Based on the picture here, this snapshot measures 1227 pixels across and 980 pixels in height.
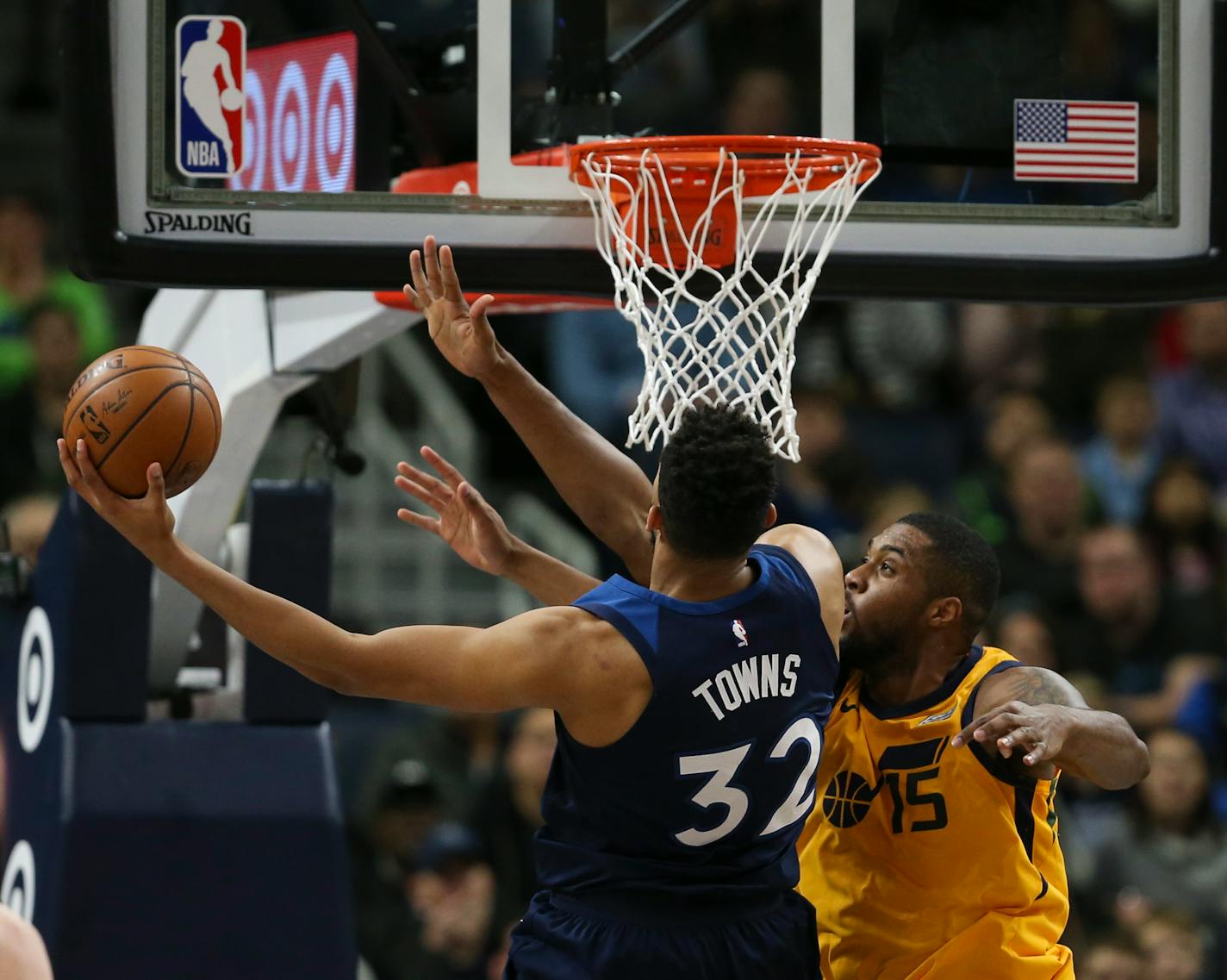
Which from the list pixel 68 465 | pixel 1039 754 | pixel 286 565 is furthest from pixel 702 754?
pixel 286 565

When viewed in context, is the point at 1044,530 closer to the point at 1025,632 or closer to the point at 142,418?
the point at 1025,632

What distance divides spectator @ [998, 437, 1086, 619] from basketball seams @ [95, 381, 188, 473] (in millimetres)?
5189

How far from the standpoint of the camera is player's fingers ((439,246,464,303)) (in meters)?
3.54

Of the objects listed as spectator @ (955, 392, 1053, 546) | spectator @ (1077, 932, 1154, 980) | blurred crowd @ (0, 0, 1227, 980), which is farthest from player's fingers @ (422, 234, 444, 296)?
spectator @ (955, 392, 1053, 546)

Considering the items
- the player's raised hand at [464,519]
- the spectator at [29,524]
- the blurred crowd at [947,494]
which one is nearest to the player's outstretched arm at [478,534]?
the player's raised hand at [464,519]

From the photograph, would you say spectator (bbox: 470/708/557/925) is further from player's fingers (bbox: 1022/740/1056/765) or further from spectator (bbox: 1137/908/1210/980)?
player's fingers (bbox: 1022/740/1056/765)

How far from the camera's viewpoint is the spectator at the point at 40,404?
26.0ft

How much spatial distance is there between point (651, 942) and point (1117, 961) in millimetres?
3759

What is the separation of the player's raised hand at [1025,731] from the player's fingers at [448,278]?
1.26 meters

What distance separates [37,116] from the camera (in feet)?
31.0

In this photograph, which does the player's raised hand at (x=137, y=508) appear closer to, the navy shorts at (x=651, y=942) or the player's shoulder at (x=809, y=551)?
the navy shorts at (x=651, y=942)

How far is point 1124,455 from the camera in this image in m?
8.69

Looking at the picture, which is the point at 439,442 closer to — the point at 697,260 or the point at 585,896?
the point at 697,260

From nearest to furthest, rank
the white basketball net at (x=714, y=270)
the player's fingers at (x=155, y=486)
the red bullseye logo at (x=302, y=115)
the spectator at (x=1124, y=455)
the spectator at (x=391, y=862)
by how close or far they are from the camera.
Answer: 1. the player's fingers at (x=155, y=486)
2. the white basketball net at (x=714, y=270)
3. the red bullseye logo at (x=302, y=115)
4. the spectator at (x=391, y=862)
5. the spectator at (x=1124, y=455)
